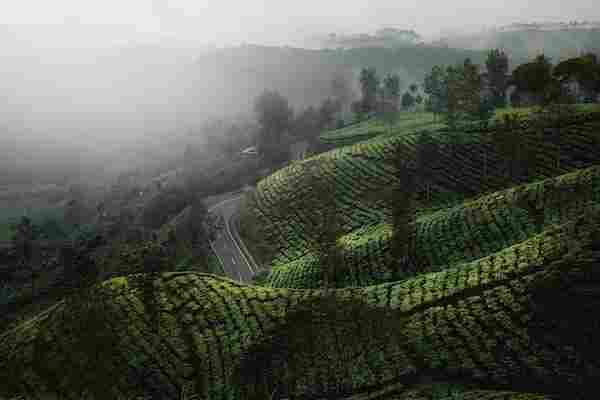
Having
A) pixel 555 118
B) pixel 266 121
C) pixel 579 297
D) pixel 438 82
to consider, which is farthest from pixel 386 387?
pixel 266 121

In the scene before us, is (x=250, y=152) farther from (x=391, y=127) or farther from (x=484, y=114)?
(x=484, y=114)

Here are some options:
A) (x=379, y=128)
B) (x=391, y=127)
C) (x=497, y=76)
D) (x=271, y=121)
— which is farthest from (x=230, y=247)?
(x=497, y=76)

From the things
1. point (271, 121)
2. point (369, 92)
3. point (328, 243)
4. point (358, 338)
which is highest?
point (369, 92)

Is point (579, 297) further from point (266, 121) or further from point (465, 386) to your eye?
point (266, 121)

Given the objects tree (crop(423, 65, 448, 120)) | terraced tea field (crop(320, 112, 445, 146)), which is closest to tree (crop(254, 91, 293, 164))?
terraced tea field (crop(320, 112, 445, 146))

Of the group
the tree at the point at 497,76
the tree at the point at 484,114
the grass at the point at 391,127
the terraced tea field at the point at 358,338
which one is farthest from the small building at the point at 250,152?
the terraced tea field at the point at 358,338

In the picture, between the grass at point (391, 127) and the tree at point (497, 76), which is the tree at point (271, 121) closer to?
the grass at point (391, 127)
